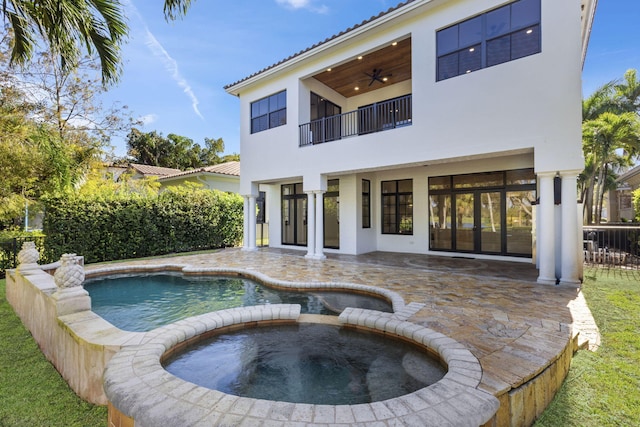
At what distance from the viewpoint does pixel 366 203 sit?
12875 mm

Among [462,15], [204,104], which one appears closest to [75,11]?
[462,15]

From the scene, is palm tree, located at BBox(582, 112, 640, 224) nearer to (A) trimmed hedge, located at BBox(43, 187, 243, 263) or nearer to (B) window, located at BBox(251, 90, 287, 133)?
(B) window, located at BBox(251, 90, 287, 133)

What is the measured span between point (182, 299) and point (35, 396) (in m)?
3.36

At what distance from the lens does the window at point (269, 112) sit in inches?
494

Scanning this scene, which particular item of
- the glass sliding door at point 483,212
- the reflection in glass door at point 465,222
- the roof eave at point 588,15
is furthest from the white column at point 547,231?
the roof eave at point 588,15

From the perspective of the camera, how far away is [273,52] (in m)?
17.1

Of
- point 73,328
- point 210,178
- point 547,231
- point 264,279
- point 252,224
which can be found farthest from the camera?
point 210,178

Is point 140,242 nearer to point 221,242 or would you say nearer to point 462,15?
point 221,242

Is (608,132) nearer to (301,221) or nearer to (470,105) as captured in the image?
(470,105)

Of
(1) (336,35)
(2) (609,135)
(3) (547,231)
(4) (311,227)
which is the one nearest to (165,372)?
(3) (547,231)

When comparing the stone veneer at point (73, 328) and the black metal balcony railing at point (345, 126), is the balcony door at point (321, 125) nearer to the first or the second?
the black metal balcony railing at point (345, 126)

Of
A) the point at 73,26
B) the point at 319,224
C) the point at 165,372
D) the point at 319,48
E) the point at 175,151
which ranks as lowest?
the point at 165,372

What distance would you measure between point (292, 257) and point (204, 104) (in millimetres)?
27106

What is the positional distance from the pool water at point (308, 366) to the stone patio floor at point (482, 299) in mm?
729
